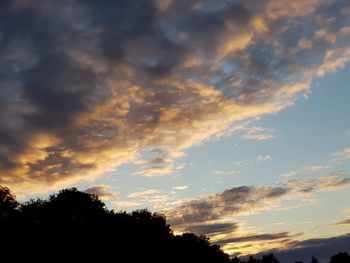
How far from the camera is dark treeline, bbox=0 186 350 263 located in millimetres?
89000

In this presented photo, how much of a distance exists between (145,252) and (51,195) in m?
25.1

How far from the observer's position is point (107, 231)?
10375cm

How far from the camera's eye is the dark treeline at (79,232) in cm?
8900

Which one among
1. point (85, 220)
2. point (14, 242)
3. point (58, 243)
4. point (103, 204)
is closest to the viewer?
point (14, 242)

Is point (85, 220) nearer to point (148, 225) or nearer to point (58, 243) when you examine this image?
point (58, 243)

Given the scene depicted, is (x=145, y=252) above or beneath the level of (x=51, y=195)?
beneath

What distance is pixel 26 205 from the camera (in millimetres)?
97812

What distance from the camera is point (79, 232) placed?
98438 mm

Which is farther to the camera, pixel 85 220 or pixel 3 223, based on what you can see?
pixel 85 220

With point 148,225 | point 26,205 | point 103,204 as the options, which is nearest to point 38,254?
point 26,205

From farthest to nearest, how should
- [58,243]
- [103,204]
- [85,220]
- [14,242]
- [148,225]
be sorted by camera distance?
[148,225], [103,204], [85,220], [58,243], [14,242]

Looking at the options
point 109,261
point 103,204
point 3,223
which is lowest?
point 109,261

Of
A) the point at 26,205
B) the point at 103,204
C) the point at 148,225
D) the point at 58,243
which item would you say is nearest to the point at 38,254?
the point at 58,243

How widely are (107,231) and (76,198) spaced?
30.8ft
